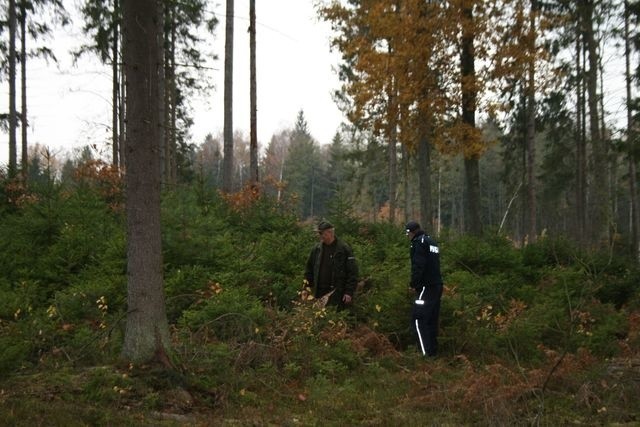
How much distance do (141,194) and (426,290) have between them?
4566 mm

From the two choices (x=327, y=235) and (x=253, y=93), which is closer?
(x=327, y=235)

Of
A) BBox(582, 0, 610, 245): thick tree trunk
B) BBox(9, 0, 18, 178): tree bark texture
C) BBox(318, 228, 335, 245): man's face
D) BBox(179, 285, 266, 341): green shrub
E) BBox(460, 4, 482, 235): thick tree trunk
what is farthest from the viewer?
BBox(9, 0, 18, 178): tree bark texture

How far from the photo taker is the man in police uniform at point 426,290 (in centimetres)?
852

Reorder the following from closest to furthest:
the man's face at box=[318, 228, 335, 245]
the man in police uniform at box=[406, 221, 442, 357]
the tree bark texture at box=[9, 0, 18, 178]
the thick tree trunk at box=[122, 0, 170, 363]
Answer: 1. the thick tree trunk at box=[122, 0, 170, 363]
2. the man in police uniform at box=[406, 221, 442, 357]
3. the man's face at box=[318, 228, 335, 245]
4. the tree bark texture at box=[9, 0, 18, 178]

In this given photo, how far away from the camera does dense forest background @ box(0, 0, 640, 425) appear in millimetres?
6016

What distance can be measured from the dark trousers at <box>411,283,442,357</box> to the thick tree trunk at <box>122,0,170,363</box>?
4010 mm

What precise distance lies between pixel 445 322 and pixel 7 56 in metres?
21.4

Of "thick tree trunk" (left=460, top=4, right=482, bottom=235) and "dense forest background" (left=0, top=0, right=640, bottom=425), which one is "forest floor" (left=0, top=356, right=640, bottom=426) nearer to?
"dense forest background" (left=0, top=0, right=640, bottom=425)

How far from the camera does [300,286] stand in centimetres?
981

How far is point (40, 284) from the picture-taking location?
9.98 m

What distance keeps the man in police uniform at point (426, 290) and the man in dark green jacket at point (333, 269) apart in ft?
3.24

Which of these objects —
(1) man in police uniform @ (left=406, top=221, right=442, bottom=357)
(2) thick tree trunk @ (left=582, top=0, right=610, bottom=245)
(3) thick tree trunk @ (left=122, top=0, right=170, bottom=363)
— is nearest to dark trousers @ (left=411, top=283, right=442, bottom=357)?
(1) man in police uniform @ (left=406, top=221, right=442, bottom=357)

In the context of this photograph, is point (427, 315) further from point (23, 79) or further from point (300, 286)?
point (23, 79)

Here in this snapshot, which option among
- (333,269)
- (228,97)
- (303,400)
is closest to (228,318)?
(333,269)
